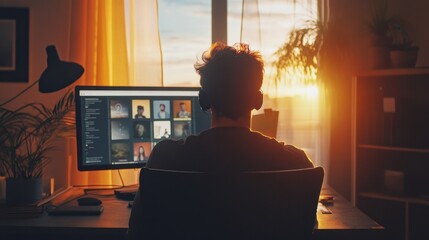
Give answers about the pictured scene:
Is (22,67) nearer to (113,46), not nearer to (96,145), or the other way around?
(113,46)

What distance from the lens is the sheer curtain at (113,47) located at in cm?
321

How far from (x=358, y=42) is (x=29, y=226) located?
7.94 feet

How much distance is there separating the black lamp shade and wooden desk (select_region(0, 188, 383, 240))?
0.56 metres

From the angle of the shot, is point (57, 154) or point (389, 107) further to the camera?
point (57, 154)

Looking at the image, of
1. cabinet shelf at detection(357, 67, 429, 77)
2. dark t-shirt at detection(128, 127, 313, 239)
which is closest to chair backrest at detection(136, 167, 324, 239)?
dark t-shirt at detection(128, 127, 313, 239)

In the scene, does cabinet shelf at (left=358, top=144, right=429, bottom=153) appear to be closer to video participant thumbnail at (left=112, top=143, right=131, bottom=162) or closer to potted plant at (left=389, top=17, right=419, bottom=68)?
potted plant at (left=389, top=17, right=419, bottom=68)

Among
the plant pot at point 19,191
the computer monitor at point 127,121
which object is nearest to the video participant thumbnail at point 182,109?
the computer monitor at point 127,121

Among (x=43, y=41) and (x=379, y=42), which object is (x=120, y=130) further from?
(x=379, y=42)

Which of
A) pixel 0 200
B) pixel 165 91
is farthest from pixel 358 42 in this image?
pixel 0 200

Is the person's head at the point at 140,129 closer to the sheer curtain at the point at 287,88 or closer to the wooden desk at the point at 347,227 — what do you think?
the wooden desk at the point at 347,227

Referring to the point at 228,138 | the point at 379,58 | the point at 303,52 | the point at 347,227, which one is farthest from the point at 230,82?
the point at 379,58

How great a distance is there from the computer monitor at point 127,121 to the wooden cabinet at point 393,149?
1240mm

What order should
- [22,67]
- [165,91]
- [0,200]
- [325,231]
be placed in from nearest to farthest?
[325,231]
[0,200]
[165,91]
[22,67]

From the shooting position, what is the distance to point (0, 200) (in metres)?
2.16
